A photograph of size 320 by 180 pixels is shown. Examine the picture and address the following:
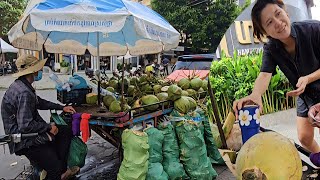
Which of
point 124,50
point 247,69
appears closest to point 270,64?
point 247,69

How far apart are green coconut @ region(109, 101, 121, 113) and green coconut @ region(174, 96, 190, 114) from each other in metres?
0.57

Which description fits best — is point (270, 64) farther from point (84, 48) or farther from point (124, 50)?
point (84, 48)

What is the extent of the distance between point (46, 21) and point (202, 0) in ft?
6.38

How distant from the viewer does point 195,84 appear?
10.9ft

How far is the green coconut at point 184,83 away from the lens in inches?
140

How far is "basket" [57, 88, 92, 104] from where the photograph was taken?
3.88 meters

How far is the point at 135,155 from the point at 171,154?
0.45m

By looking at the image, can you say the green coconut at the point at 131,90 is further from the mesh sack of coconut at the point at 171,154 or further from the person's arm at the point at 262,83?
the person's arm at the point at 262,83

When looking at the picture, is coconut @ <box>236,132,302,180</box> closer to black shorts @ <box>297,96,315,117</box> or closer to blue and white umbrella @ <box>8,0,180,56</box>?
black shorts @ <box>297,96,315,117</box>

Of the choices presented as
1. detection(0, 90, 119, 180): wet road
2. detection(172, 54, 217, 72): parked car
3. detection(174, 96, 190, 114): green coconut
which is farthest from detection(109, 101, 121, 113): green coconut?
detection(172, 54, 217, 72): parked car

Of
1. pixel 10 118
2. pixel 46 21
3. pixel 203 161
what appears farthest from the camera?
pixel 203 161

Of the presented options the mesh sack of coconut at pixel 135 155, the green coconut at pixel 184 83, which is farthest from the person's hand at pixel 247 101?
the green coconut at pixel 184 83

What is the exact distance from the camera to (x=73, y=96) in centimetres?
389

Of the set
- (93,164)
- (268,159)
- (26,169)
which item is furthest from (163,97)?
(268,159)
